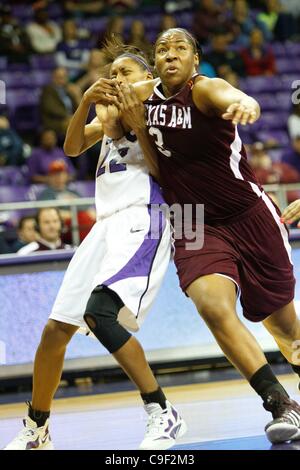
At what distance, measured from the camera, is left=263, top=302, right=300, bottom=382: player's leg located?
4914mm

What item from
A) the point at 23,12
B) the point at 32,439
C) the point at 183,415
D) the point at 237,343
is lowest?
the point at 183,415

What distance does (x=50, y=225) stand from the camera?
331 inches

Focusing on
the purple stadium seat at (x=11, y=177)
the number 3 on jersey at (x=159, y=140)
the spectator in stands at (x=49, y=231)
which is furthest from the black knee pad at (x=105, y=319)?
the purple stadium seat at (x=11, y=177)

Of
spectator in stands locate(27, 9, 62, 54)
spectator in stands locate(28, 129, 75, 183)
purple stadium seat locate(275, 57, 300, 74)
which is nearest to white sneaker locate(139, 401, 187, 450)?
spectator in stands locate(28, 129, 75, 183)

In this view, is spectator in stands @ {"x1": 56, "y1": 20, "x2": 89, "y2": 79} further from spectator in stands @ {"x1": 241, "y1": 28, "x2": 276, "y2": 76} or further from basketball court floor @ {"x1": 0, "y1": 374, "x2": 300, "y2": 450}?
basketball court floor @ {"x1": 0, "y1": 374, "x2": 300, "y2": 450}

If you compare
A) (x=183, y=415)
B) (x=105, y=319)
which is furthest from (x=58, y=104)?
(x=105, y=319)

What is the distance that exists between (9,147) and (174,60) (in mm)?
7010

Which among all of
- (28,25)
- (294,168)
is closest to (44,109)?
(28,25)

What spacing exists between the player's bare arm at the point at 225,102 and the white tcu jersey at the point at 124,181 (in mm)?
502

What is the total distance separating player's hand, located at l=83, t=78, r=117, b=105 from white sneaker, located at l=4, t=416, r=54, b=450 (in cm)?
164

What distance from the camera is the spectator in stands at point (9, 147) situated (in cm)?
1126
